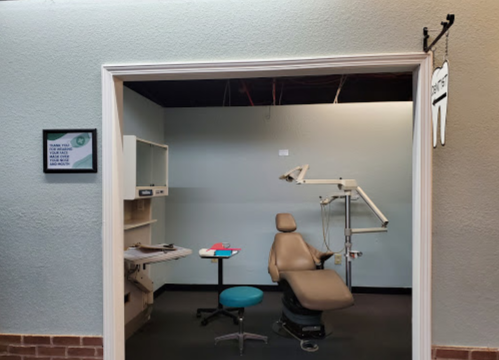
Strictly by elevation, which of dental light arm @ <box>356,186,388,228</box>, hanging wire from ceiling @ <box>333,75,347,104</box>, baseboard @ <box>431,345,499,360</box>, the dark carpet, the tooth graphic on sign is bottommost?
the dark carpet

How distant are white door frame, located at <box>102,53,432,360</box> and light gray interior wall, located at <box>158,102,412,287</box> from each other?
2.50m

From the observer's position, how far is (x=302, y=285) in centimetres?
297

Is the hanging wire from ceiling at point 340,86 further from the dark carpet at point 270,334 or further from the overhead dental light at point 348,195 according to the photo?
the dark carpet at point 270,334

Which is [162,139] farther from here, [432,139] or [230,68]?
[432,139]

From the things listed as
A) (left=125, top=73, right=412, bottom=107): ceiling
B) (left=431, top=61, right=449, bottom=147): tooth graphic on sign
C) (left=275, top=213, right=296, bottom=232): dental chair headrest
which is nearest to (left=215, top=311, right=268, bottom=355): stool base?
(left=275, top=213, right=296, bottom=232): dental chair headrest

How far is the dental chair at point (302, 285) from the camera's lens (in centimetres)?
282

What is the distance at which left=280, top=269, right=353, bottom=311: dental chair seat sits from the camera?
2783 millimetres

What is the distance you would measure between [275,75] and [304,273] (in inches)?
86.5

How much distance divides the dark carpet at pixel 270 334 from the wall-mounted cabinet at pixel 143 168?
52.9 inches

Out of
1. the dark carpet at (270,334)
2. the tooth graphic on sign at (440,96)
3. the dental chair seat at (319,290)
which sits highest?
the tooth graphic on sign at (440,96)

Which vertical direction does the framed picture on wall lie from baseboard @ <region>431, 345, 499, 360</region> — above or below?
above

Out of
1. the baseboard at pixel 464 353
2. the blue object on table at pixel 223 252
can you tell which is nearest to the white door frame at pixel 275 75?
the baseboard at pixel 464 353

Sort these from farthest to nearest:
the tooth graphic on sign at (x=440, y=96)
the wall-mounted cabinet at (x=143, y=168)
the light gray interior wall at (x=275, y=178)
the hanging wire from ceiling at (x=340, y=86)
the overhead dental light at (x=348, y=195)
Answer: the light gray interior wall at (x=275, y=178), the hanging wire from ceiling at (x=340, y=86), the overhead dental light at (x=348, y=195), the wall-mounted cabinet at (x=143, y=168), the tooth graphic on sign at (x=440, y=96)

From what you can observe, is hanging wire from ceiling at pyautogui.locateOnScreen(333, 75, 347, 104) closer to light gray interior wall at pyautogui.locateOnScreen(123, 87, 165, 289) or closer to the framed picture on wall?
light gray interior wall at pyautogui.locateOnScreen(123, 87, 165, 289)
